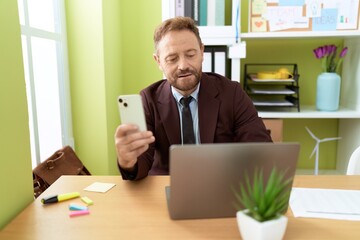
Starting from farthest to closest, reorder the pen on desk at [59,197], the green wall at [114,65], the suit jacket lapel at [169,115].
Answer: the green wall at [114,65] → the suit jacket lapel at [169,115] → the pen on desk at [59,197]

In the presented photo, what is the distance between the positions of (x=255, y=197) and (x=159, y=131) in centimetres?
84

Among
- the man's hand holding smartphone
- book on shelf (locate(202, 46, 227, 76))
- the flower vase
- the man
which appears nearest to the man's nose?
the man

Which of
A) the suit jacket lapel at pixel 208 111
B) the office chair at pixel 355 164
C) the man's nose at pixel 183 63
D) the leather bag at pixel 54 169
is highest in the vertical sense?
the man's nose at pixel 183 63

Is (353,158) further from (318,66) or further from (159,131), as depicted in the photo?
(318,66)

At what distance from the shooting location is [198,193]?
2.63 feet

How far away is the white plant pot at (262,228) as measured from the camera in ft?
2.10

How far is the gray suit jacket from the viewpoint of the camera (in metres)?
1.43

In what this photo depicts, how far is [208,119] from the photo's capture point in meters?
1.45

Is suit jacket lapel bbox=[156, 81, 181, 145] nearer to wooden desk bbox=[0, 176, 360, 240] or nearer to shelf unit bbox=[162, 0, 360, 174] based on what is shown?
wooden desk bbox=[0, 176, 360, 240]

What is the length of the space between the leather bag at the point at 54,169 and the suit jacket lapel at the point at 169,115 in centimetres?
67

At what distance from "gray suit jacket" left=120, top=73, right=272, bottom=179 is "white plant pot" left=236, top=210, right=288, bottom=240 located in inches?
29.4

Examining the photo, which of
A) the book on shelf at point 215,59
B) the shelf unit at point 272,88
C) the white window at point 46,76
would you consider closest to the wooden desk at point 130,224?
the white window at point 46,76

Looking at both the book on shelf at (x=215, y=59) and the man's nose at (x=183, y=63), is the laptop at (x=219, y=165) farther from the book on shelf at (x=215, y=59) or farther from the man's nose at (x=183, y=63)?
the book on shelf at (x=215, y=59)

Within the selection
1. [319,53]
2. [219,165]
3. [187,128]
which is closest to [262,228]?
[219,165]
